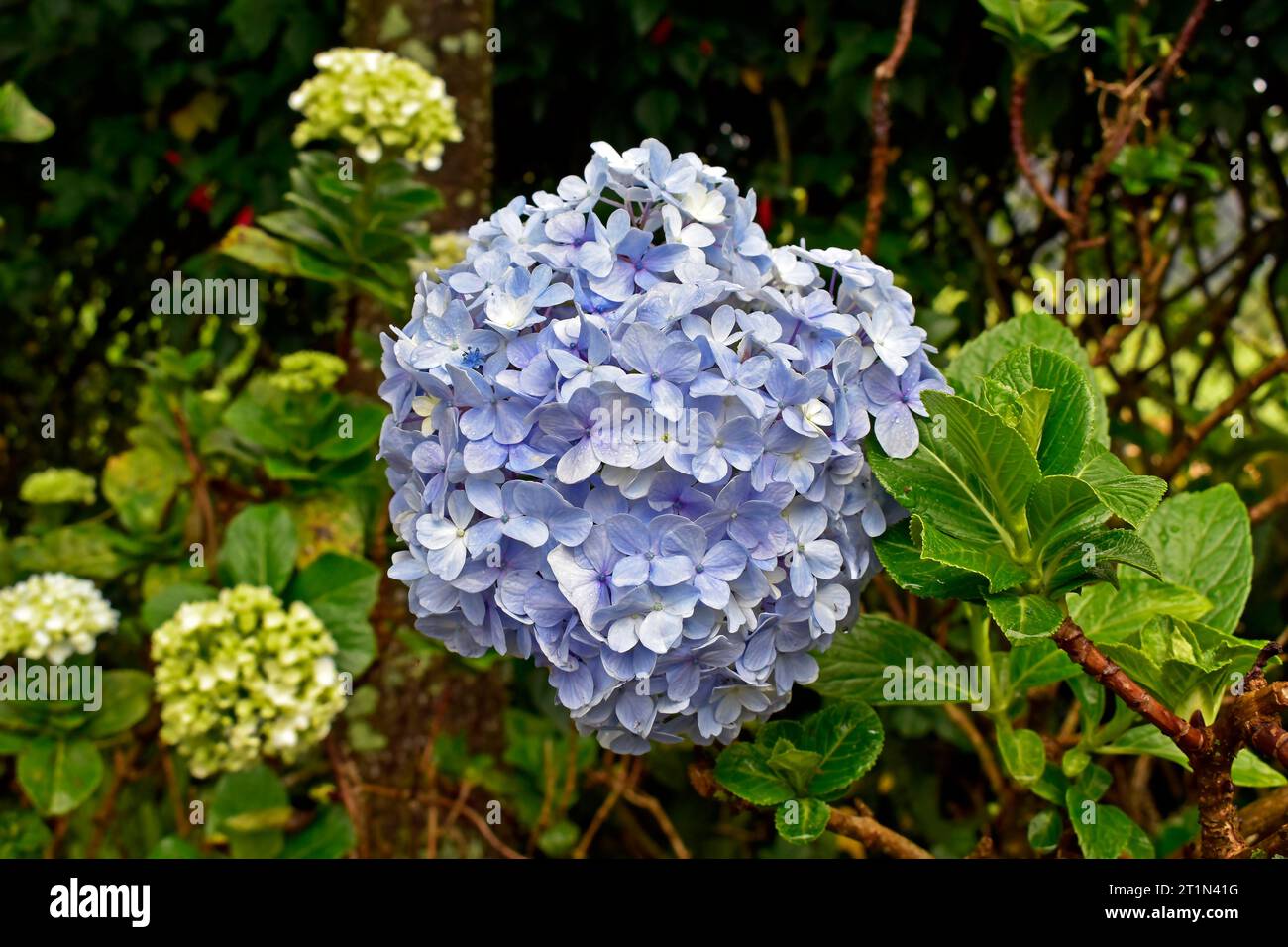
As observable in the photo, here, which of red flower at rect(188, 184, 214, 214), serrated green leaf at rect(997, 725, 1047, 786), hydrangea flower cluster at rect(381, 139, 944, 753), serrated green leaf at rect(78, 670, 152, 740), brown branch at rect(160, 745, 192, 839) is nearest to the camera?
hydrangea flower cluster at rect(381, 139, 944, 753)

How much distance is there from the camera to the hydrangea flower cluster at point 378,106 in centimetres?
163

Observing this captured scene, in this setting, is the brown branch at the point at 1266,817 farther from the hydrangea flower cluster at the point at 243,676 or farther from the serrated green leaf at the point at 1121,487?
the hydrangea flower cluster at the point at 243,676

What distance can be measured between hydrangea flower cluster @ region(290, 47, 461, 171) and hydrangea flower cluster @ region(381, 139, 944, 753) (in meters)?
0.71

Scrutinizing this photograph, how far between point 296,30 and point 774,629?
1.82 m

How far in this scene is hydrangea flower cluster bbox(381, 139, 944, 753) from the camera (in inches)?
34.8

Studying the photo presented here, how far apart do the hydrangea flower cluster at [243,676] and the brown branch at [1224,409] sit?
47.7 inches

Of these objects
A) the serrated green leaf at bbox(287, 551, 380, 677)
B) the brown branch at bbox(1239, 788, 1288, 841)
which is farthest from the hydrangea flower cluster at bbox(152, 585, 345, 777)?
the brown branch at bbox(1239, 788, 1288, 841)

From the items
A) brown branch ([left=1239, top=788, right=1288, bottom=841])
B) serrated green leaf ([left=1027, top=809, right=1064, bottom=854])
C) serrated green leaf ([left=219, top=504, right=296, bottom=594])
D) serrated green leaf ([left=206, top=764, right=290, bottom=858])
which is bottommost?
serrated green leaf ([left=206, top=764, right=290, bottom=858])

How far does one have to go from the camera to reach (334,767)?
1.70 metres

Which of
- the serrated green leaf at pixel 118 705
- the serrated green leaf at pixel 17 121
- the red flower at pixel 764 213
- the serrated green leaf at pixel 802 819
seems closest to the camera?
the serrated green leaf at pixel 802 819

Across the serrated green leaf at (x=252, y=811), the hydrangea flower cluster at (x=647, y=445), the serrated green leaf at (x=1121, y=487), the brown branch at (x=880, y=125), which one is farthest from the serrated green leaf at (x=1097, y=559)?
the serrated green leaf at (x=252, y=811)

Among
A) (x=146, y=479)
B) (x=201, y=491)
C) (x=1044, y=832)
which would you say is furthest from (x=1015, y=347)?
(x=146, y=479)

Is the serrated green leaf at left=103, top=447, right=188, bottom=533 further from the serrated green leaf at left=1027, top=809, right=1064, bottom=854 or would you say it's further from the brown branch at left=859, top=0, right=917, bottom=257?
the serrated green leaf at left=1027, top=809, right=1064, bottom=854
